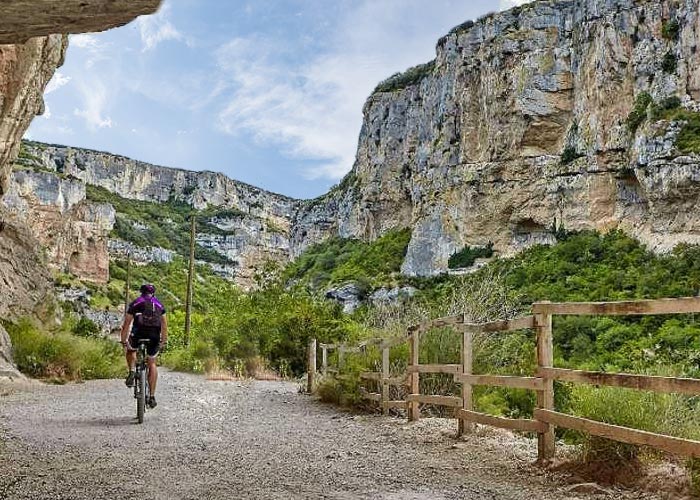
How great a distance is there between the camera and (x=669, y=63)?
5491 cm

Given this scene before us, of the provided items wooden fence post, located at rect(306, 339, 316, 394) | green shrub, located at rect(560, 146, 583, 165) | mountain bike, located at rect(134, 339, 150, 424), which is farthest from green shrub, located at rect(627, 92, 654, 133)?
mountain bike, located at rect(134, 339, 150, 424)

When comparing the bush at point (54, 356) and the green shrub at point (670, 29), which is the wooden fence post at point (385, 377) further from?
the green shrub at point (670, 29)

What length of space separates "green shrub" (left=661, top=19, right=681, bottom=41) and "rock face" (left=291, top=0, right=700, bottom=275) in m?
0.11

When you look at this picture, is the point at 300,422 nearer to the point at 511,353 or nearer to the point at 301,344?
the point at 511,353

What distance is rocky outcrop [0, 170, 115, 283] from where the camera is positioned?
81062 millimetres

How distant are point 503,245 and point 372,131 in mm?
35549

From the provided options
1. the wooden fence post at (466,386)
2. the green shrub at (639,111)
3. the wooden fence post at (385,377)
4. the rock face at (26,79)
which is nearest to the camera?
the rock face at (26,79)

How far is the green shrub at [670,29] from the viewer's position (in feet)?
180

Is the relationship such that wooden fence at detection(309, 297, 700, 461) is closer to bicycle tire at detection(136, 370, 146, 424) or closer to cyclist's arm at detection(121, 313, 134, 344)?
bicycle tire at detection(136, 370, 146, 424)

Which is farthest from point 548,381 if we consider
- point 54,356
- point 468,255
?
point 468,255

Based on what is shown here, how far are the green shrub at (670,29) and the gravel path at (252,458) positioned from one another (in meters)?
56.8

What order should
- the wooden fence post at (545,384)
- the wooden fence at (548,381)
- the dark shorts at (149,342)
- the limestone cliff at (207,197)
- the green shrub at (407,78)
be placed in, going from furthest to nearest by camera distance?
A: the limestone cliff at (207,197) → the green shrub at (407,78) → the dark shorts at (149,342) → the wooden fence post at (545,384) → the wooden fence at (548,381)

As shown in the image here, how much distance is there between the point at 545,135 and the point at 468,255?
14857 millimetres

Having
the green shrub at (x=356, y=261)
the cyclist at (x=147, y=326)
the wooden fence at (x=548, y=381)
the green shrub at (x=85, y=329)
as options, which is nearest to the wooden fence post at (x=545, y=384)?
the wooden fence at (x=548, y=381)
